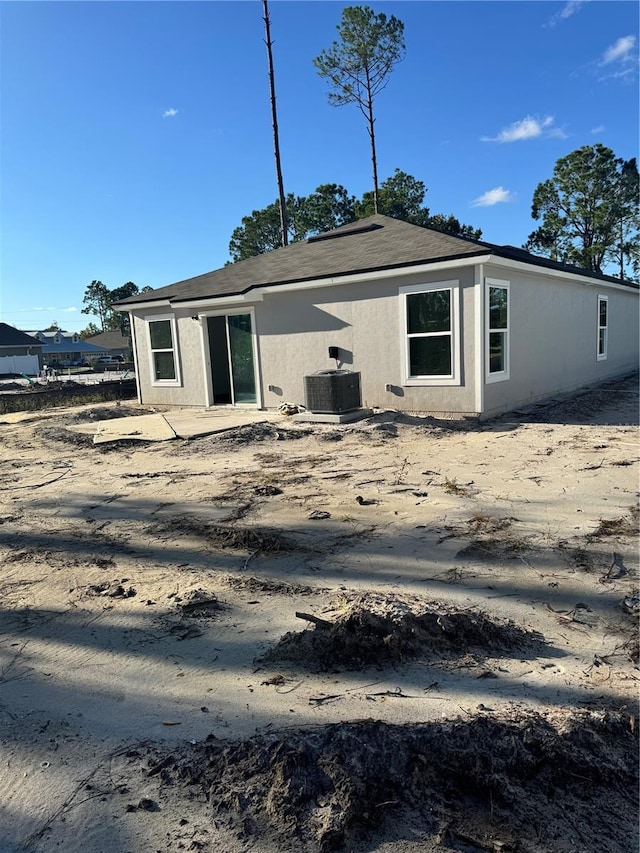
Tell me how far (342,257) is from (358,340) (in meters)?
2.13

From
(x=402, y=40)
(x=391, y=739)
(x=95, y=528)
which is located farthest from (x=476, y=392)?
(x=402, y=40)

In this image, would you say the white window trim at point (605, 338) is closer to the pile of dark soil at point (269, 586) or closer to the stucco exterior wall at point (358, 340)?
the stucco exterior wall at point (358, 340)

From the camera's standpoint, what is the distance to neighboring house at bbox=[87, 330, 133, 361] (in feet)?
271

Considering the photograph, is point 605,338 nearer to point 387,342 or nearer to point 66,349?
point 387,342

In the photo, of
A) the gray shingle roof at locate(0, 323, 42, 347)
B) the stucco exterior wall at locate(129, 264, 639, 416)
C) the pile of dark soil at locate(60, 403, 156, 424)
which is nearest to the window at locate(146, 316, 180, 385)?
the stucco exterior wall at locate(129, 264, 639, 416)

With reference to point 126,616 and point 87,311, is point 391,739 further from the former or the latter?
point 87,311

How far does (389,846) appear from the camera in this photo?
1707 mm

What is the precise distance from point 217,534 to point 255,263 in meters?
11.7

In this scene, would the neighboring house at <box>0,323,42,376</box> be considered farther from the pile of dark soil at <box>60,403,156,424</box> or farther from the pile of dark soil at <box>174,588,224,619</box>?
the pile of dark soil at <box>174,588,224,619</box>

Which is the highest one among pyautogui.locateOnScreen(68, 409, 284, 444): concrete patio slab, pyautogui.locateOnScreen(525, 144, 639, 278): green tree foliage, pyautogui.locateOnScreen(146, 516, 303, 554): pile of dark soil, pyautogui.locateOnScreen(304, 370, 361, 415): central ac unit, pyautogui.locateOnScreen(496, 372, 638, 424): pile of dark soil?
pyautogui.locateOnScreen(525, 144, 639, 278): green tree foliage

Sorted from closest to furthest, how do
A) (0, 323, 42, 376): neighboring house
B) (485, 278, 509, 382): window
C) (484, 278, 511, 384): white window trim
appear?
(484, 278, 511, 384): white window trim < (485, 278, 509, 382): window < (0, 323, 42, 376): neighboring house

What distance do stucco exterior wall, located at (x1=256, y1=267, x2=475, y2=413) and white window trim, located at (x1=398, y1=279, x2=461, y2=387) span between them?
58 millimetres

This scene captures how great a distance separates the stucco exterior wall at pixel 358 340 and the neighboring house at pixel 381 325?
2 centimetres

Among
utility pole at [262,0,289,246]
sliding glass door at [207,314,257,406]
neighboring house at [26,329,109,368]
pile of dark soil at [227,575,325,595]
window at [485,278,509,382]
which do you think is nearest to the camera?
pile of dark soil at [227,575,325,595]
